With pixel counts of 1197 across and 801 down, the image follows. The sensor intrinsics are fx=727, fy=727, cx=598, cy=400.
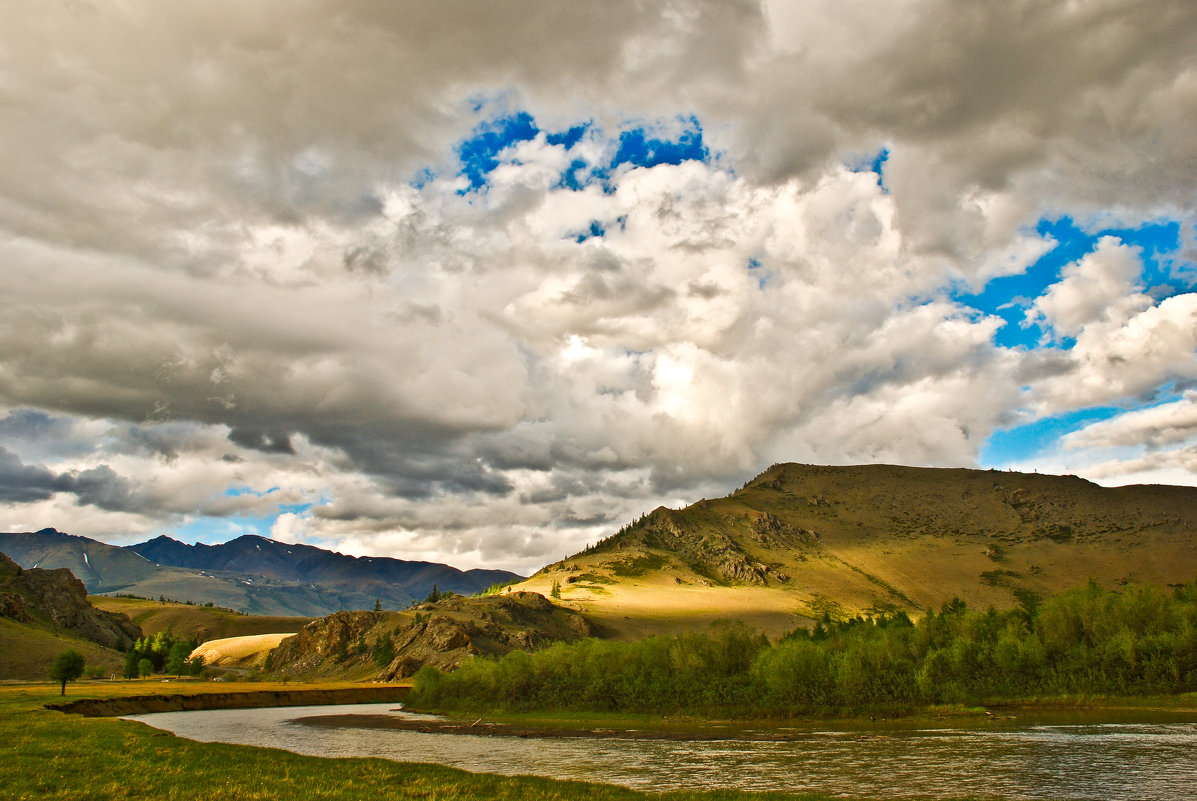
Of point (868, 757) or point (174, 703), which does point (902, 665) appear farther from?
point (174, 703)

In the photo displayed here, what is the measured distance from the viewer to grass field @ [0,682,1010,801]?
34875 mm

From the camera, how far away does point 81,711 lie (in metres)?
121

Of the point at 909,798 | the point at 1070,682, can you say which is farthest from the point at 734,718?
the point at 909,798

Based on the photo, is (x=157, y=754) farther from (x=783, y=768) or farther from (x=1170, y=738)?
(x=1170, y=738)

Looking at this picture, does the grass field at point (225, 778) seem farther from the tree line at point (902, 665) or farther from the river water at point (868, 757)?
the tree line at point (902, 665)

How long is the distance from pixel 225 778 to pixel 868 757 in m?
62.8

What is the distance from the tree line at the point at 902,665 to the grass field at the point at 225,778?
94.9m

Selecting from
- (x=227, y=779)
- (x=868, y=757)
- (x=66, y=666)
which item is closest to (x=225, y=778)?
(x=227, y=779)

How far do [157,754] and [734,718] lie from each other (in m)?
103

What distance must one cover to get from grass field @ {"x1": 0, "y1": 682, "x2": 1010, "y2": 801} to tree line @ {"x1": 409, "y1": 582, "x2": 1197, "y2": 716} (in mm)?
94873

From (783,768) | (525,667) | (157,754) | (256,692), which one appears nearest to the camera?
(157,754)

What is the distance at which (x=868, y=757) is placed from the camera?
250ft

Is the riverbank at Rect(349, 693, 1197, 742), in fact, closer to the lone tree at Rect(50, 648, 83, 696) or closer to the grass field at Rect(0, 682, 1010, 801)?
the lone tree at Rect(50, 648, 83, 696)

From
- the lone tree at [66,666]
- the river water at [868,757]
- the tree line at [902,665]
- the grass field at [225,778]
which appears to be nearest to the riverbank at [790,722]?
the river water at [868,757]
